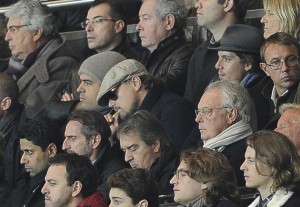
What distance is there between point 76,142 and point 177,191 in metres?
2.01

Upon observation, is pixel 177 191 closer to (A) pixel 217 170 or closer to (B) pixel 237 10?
(A) pixel 217 170

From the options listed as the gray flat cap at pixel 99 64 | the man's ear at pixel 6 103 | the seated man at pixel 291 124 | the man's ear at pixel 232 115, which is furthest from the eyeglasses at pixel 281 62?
the man's ear at pixel 6 103

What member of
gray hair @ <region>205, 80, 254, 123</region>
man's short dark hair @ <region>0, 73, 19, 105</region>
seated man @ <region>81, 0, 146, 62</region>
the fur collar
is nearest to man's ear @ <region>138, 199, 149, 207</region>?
the fur collar

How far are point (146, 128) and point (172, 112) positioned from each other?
726 mm

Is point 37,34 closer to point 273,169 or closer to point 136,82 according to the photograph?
point 136,82

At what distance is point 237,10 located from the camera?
1348cm

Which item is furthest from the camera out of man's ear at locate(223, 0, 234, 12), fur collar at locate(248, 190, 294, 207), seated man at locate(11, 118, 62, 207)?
man's ear at locate(223, 0, 234, 12)

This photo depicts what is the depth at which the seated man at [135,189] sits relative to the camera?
35.6 ft

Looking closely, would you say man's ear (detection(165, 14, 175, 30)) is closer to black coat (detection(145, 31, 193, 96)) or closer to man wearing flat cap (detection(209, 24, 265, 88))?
black coat (detection(145, 31, 193, 96))

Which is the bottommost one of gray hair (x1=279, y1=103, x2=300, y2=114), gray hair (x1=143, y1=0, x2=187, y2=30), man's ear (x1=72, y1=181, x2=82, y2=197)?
man's ear (x1=72, y1=181, x2=82, y2=197)

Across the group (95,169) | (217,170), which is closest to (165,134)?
(95,169)

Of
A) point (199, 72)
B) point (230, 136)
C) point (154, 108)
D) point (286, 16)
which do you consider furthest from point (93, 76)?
point (230, 136)

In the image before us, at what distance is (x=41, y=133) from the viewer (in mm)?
13297

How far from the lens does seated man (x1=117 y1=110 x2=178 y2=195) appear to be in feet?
38.6
